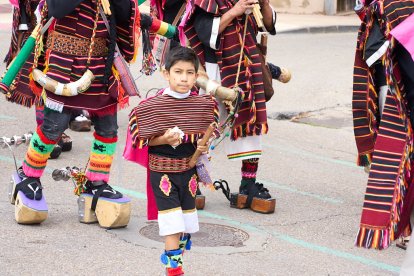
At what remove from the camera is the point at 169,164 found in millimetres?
5137

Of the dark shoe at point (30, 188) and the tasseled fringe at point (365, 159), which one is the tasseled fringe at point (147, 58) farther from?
the tasseled fringe at point (365, 159)

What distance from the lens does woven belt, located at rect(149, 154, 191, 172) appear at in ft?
→ 16.8

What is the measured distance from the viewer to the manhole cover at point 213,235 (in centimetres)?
601

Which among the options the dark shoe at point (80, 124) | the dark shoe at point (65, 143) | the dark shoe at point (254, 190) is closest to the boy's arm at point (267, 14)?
the dark shoe at point (254, 190)

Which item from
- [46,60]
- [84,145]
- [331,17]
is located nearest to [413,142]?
[46,60]

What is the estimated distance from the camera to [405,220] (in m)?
4.89

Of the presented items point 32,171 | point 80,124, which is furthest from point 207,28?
point 80,124

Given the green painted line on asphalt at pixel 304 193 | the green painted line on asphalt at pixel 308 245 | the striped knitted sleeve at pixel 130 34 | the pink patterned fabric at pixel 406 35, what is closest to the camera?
the pink patterned fabric at pixel 406 35

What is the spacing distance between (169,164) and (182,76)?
1.49ft

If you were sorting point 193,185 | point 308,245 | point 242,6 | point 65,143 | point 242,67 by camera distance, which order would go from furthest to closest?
point 65,143
point 242,67
point 242,6
point 308,245
point 193,185

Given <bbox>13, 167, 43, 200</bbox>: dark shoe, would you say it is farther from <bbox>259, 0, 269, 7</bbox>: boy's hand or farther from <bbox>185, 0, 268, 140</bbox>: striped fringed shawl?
<bbox>259, 0, 269, 7</bbox>: boy's hand

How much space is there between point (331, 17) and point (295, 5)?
817 millimetres

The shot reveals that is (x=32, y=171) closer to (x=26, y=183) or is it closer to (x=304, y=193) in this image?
(x=26, y=183)

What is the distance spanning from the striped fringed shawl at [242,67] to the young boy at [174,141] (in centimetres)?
141
